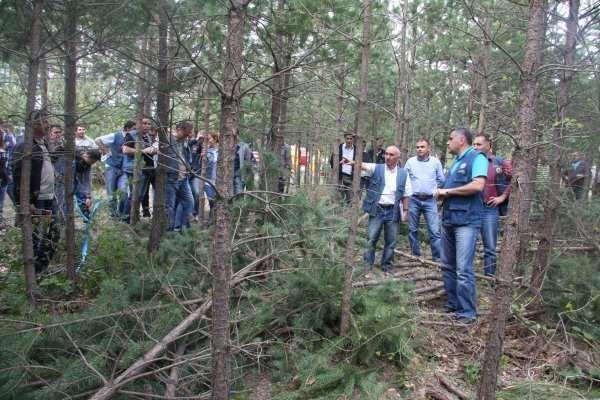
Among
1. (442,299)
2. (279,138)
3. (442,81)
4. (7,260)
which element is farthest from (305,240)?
(442,81)

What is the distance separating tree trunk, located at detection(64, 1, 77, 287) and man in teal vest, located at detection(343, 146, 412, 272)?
12.1ft

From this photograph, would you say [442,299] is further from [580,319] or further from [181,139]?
[181,139]

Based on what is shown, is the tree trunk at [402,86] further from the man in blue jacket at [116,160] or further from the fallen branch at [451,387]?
the fallen branch at [451,387]

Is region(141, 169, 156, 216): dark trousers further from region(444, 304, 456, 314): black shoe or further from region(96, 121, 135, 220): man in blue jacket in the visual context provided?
region(444, 304, 456, 314): black shoe

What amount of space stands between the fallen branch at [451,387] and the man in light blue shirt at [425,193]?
2887 millimetres

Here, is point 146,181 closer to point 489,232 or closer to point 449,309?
point 449,309

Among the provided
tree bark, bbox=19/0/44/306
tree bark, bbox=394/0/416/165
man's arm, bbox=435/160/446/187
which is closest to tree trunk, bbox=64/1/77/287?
tree bark, bbox=19/0/44/306

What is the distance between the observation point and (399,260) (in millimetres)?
7230

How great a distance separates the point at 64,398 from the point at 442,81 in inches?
516

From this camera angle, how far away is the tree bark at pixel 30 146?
4152 millimetres

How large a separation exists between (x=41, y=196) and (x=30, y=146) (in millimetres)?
1759

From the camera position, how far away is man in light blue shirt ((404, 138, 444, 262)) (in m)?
6.77

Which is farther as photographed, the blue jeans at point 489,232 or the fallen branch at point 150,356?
the blue jeans at point 489,232

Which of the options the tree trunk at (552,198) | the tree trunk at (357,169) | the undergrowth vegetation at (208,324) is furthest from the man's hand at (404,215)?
the tree trunk at (357,169)
